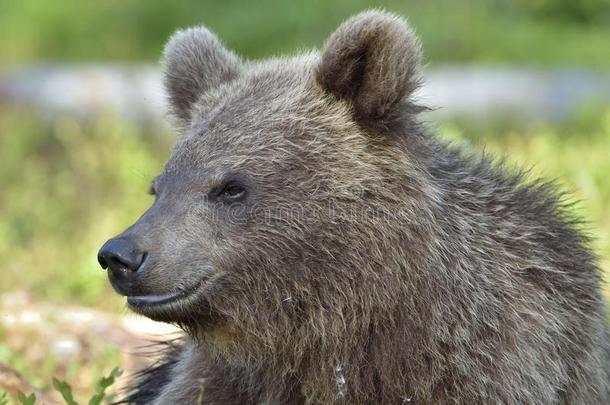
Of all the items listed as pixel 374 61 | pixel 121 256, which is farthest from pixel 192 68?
pixel 121 256

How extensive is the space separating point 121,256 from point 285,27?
11.0 meters

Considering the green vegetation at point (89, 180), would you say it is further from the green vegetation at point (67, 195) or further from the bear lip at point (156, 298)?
the bear lip at point (156, 298)

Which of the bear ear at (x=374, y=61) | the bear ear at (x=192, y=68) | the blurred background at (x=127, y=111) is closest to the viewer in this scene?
the bear ear at (x=374, y=61)

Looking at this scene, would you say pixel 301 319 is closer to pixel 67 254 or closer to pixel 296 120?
pixel 296 120

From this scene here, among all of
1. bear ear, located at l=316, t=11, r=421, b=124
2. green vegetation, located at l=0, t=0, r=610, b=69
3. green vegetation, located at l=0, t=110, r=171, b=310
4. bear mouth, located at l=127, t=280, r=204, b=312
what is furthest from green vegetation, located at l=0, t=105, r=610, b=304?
bear mouth, located at l=127, t=280, r=204, b=312

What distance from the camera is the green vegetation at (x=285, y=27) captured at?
15.0 meters

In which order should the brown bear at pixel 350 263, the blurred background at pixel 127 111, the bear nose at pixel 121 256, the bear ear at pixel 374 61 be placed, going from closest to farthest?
the bear nose at pixel 121 256, the brown bear at pixel 350 263, the bear ear at pixel 374 61, the blurred background at pixel 127 111

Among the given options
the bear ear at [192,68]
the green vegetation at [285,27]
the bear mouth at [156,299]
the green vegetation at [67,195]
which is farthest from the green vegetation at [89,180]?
the bear mouth at [156,299]

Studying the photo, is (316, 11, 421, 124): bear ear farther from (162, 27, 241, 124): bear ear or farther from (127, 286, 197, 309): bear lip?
(127, 286, 197, 309): bear lip

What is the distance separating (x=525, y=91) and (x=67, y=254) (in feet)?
20.5

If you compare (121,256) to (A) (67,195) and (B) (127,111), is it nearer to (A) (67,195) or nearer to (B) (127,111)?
(A) (67,195)

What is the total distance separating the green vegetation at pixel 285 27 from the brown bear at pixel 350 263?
9807 mm

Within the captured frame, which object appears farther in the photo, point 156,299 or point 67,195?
point 67,195

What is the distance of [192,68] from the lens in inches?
213
